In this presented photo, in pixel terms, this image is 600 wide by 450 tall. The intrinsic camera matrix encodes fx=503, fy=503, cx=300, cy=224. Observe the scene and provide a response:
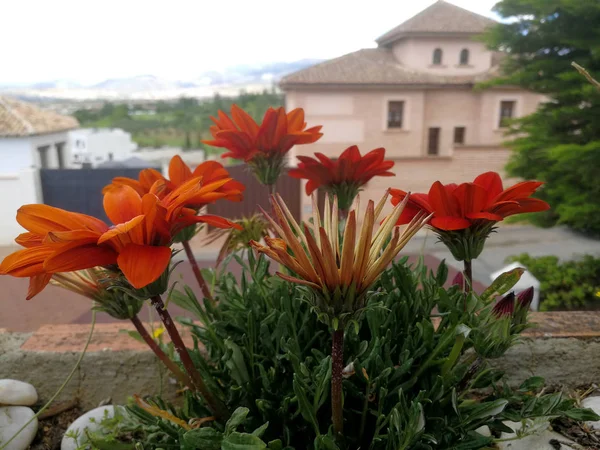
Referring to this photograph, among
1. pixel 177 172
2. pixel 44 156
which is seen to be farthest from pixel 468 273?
pixel 44 156

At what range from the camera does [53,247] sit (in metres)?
0.51

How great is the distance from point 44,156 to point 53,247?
14.1 m

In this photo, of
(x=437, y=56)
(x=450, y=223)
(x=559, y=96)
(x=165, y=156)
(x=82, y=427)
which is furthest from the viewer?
(x=165, y=156)

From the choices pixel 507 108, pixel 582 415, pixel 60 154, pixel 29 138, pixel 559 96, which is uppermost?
pixel 559 96

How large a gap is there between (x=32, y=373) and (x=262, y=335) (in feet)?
2.19

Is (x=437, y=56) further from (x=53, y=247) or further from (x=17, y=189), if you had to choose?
(x=53, y=247)

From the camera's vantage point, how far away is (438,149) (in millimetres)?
12656

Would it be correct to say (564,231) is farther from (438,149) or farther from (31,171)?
(31,171)

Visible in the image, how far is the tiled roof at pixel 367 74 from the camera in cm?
1113

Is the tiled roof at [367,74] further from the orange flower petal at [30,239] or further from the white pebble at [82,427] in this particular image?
the orange flower petal at [30,239]

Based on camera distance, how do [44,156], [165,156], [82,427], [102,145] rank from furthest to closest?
[165,156]
[102,145]
[44,156]
[82,427]

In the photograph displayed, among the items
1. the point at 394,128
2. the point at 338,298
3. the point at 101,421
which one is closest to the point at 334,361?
the point at 338,298

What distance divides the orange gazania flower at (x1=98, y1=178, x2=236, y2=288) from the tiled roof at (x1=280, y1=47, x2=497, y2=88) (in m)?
10.7

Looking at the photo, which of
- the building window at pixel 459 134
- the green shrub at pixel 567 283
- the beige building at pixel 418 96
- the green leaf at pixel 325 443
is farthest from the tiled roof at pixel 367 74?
the green leaf at pixel 325 443
